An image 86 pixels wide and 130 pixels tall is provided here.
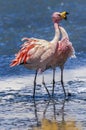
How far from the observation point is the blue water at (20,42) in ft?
32.5

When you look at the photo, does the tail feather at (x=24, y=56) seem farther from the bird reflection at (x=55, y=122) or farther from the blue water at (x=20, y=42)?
the bird reflection at (x=55, y=122)

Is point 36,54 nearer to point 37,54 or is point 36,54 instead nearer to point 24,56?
point 37,54

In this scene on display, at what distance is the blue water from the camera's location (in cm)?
991

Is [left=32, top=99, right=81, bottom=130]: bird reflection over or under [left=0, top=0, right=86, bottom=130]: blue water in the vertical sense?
under

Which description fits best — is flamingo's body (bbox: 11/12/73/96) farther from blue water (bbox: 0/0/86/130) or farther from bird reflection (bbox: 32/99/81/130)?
bird reflection (bbox: 32/99/81/130)

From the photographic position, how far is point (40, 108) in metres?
10.2

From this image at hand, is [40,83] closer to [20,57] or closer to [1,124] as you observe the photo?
[20,57]

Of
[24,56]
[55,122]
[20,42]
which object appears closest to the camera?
[55,122]

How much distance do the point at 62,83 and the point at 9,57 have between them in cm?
408

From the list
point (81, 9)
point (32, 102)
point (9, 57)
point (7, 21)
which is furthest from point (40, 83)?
point (81, 9)

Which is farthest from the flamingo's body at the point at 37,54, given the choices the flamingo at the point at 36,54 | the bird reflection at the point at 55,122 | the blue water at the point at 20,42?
the bird reflection at the point at 55,122

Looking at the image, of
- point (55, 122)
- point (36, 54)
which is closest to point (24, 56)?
point (36, 54)

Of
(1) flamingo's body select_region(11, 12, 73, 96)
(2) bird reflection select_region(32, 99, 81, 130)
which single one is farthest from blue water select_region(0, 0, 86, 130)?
(1) flamingo's body select_region(11, 12, 73, 96)

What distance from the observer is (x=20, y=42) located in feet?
55.8
